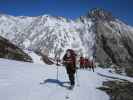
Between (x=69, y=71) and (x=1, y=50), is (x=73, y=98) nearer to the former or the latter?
(x=69, y=71)

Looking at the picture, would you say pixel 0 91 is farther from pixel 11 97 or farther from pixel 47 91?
pixel 47 91

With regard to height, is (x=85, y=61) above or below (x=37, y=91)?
above

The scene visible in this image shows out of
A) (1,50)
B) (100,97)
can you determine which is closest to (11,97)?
(100,97)

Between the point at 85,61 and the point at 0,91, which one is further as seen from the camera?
the point at 85,61

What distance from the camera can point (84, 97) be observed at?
542 inches

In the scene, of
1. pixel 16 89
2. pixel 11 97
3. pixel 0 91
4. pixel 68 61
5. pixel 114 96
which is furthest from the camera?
pixel 68 61

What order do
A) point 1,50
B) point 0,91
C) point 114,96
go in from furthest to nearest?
point 1,50 → point 114,96 → point 0,91

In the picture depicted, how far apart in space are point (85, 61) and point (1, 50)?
15.7 metres

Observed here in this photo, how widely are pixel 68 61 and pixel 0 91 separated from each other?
5.03 metres

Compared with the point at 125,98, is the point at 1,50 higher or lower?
higher

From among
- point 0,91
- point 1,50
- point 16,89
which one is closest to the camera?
point 0,91

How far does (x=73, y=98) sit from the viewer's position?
13.0m

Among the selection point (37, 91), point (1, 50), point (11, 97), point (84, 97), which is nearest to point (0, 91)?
point (11, 97)

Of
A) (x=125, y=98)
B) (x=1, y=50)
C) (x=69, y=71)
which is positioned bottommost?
(x=125, y=98)
